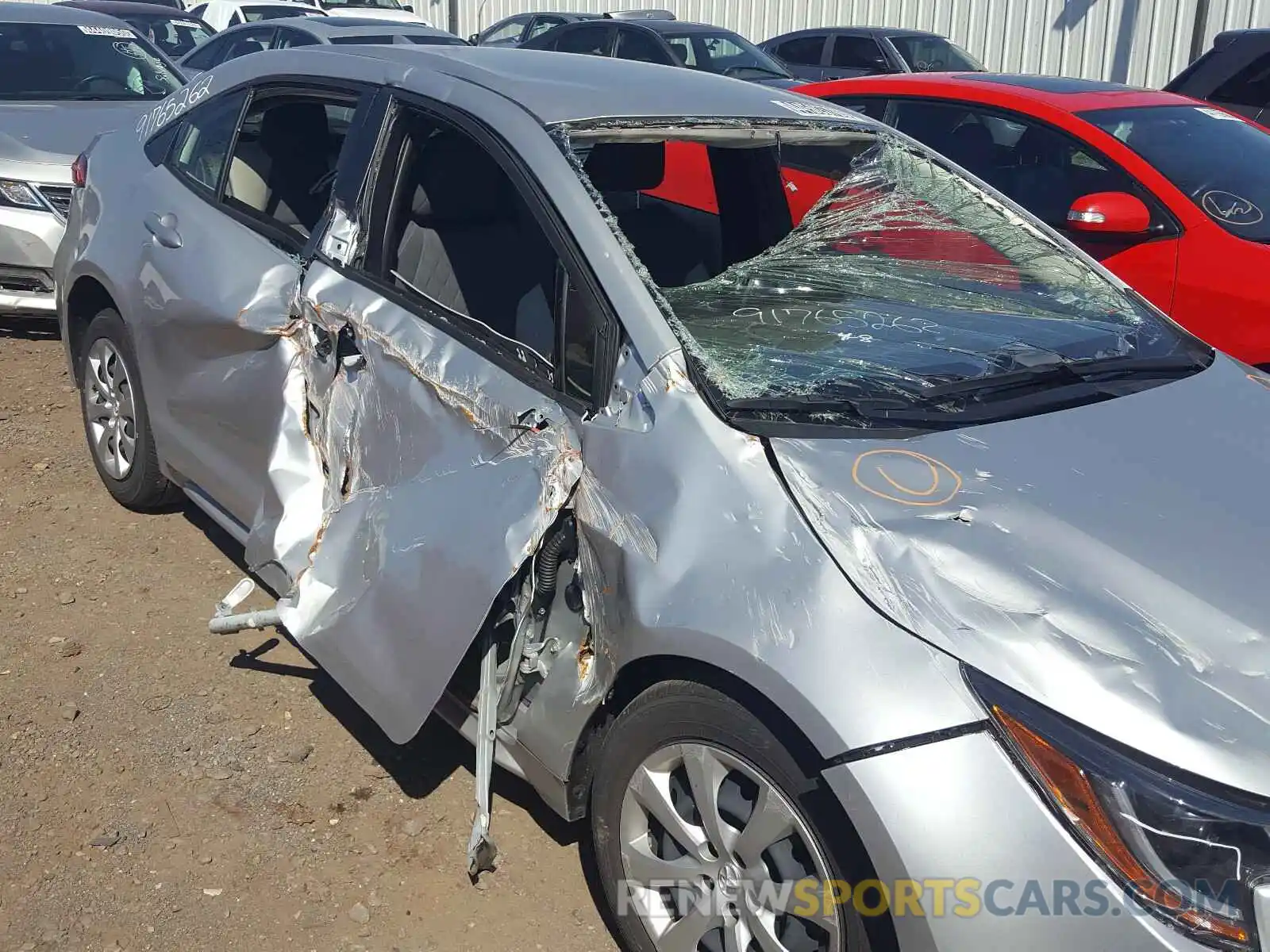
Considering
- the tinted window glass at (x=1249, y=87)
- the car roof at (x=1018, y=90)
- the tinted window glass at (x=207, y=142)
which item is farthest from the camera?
the tinted window glass at (x=1249, y=87)

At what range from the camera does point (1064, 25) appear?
15.6 m

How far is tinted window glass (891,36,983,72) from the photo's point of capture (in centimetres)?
1334

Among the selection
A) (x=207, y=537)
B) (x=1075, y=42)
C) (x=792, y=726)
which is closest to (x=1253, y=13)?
(x=1075, y=42)

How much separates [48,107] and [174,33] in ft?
22.6

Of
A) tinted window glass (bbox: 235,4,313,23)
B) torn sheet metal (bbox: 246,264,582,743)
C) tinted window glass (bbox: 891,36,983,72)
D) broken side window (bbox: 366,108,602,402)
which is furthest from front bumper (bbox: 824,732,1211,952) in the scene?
tinted window glass (bbox: 235,4,313,23)

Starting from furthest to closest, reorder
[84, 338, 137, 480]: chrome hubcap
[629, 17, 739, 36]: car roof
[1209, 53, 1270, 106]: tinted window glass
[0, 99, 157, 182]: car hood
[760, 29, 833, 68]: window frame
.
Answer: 1. [760, 29, 833, 68]: window frame
2. [629, 17, 739, 36]: car roof
3. [1209, 53, 1270, 106]: tinted window glass
4. [0, 99, 157, 182]: car hood
5. [84, 338, 137, 480]: chrome hubcap

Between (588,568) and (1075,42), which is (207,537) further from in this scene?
(1075,42)

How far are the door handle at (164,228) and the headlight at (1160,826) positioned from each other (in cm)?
292

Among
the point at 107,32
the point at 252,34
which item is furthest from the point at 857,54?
the point at 107,32

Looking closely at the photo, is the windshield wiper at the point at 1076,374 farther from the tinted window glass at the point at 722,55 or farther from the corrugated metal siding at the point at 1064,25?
the corrugated metal siding at the point at 1064,25

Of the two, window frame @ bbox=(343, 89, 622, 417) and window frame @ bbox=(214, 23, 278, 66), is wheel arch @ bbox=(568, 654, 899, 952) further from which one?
window frame @ bbox=(214, 23, 278, 66)

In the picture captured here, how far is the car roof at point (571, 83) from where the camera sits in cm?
287

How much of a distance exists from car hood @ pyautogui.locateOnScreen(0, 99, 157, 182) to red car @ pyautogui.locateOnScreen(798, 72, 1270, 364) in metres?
4.05

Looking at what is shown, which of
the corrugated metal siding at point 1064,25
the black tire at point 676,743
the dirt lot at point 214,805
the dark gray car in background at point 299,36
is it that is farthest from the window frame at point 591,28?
the black tire at point 676,743
